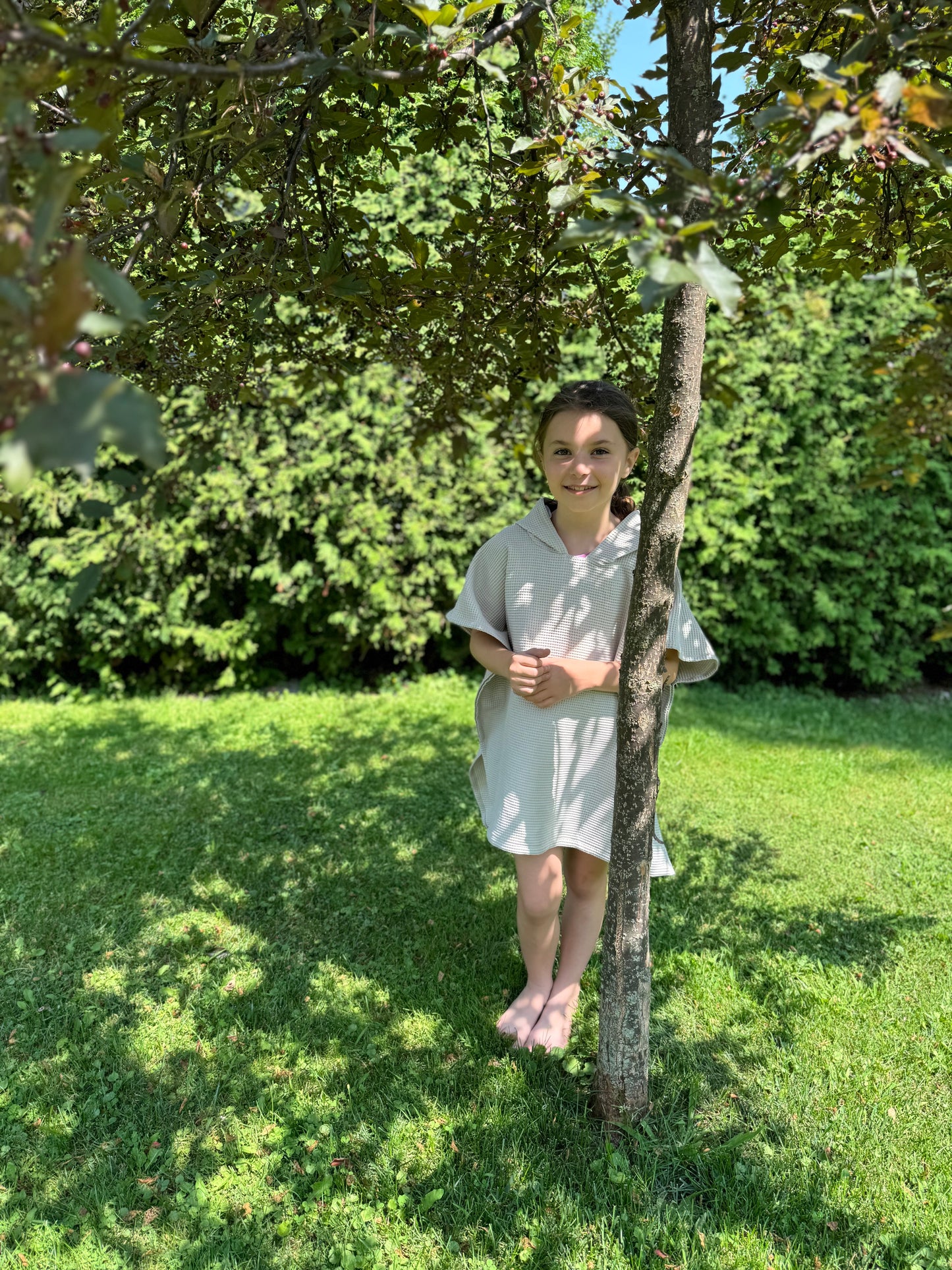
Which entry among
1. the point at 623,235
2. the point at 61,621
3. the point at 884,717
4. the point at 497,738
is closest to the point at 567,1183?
the point at 497,738

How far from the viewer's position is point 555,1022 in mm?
2408

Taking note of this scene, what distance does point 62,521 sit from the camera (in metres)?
5.93

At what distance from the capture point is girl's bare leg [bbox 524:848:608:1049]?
2412 mm

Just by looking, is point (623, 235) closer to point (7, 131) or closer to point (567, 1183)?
point (7, 131)

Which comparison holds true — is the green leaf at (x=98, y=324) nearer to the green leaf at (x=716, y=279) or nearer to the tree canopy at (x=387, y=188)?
the tree canopy at (x=387, y=188)

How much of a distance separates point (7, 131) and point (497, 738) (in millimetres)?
1829

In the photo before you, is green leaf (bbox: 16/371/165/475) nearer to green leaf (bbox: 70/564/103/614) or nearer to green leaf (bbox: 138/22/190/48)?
green leaf (bbox: 70/564/103/614)

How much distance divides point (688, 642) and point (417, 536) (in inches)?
137

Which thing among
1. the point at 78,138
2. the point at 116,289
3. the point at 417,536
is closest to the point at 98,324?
the point at 116,289

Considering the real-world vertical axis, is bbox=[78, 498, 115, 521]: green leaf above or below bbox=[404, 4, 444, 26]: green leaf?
below

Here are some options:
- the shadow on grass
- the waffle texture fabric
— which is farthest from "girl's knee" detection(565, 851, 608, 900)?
the shadow on grass

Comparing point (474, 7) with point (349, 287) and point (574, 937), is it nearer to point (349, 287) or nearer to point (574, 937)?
point (349, 287)

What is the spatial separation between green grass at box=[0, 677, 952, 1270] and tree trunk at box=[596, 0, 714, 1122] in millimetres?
251

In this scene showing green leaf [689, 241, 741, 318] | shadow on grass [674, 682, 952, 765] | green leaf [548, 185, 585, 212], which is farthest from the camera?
shadow on grass [674, 682, 952, 765]
